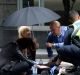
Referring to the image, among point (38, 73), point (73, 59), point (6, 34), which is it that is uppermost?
point (73, 59)

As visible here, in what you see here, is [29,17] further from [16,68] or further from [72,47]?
[72,47]

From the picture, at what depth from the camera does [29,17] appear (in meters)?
9.31

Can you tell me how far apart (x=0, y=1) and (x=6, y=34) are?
3.87 metres

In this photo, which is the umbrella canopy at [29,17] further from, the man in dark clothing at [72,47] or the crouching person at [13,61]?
the man in dark clothing at [72,47]

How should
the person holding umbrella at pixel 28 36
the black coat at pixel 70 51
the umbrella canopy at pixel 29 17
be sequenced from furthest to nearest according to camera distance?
the umbrella canopy at pixel 29 17
the person holding umbrella at pixel 28 36
the black coat at pixel 70 51

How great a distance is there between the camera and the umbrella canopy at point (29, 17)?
30.0 feet

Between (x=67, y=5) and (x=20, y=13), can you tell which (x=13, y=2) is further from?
(x=20, y=13)

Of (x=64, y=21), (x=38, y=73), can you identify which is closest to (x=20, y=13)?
(x=38, y=73)

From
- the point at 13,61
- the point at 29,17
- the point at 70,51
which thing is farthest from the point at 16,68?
the point at 29,17

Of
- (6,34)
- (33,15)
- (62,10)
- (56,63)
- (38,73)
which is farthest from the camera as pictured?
(62,10)

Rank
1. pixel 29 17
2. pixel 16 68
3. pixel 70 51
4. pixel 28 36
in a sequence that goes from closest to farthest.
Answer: pixel 70 51
pixel 16 68
pixel 28 36
pixel 29 17

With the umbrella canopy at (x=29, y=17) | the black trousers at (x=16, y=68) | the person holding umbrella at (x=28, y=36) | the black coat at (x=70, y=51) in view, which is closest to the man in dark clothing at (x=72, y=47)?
the black coat at (x=70, y=51)

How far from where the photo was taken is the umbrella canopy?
914 centimetres

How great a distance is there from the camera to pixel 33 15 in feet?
30.4
